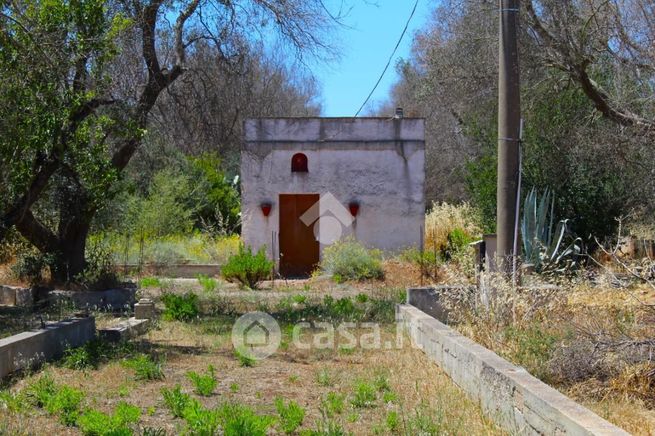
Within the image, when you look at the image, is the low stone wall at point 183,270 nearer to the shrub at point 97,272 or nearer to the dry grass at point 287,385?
the shrub at point 97,272

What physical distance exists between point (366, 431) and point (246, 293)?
34.4 feet

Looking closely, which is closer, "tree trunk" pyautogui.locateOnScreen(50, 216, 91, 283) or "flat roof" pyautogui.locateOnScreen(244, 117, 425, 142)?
"tree trunk" pyautogui.locateOnScreen(50, 216, 91, 283)

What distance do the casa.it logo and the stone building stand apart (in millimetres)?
30

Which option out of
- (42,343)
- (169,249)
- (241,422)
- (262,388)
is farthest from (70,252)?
(241,422)

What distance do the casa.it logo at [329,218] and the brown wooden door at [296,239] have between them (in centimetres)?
28

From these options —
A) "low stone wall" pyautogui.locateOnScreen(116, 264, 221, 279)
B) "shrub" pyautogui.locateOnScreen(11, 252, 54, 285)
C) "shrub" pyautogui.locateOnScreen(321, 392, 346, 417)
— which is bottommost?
"shrub" pyautogui.locateOnScreen(321, 392, 346, 417)

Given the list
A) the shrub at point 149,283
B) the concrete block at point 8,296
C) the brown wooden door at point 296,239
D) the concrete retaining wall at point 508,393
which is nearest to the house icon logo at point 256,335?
the concrete retaining wall at point 508,393

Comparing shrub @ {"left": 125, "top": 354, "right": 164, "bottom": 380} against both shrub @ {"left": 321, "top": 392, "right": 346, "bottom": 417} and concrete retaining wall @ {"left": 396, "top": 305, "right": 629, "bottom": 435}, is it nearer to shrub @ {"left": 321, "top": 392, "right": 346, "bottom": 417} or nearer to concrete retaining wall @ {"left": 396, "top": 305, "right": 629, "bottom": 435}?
shrub @ {"left": 321, "top": 392, "right": 346, "bottom": 417}

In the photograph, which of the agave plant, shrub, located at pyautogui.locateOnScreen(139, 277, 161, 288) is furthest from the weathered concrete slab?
the agave plant

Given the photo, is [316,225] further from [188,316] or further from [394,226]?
[188,316]

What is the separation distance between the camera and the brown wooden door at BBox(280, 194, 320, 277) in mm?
21828

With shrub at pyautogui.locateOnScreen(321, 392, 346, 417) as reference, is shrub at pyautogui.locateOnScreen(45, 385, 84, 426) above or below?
above

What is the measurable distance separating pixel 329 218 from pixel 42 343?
517 inches

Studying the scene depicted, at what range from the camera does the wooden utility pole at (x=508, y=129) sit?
973cm
